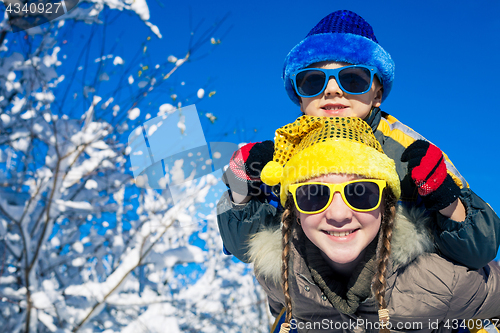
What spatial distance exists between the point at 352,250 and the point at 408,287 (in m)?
0.39

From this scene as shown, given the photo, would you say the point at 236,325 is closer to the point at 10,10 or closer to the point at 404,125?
the point at 404,125

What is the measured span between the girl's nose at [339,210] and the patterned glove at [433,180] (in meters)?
0.33

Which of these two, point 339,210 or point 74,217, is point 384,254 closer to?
point 339,210

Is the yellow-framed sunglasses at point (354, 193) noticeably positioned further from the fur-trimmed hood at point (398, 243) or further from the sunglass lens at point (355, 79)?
the sunglass lens at point (355, 79)

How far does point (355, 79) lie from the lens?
1921 mm

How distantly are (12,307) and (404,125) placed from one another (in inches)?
170

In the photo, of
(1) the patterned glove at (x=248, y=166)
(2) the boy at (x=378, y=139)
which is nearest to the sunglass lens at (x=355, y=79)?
(2) the boy at (x=378, y=139)

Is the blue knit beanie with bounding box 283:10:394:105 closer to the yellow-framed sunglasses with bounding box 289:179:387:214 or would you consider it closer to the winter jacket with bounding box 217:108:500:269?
the winter jacket with bounding box 217:108:500:269

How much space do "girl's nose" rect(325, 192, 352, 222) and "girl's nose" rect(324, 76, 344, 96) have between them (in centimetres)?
69

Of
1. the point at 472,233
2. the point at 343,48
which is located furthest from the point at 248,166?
the point at 472,233

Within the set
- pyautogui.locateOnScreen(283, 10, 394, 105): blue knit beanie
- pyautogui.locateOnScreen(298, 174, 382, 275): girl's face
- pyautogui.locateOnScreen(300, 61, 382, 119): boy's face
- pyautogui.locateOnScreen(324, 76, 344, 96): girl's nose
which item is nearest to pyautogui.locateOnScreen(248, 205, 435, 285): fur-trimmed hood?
pyautogui.locateOnScreen(298, 174, 382, 275): girl's face

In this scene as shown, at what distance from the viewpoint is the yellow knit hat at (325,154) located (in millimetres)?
1443

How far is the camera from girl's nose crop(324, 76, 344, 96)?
73.2 inches

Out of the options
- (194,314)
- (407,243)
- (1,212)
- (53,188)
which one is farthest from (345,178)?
(194,314)
